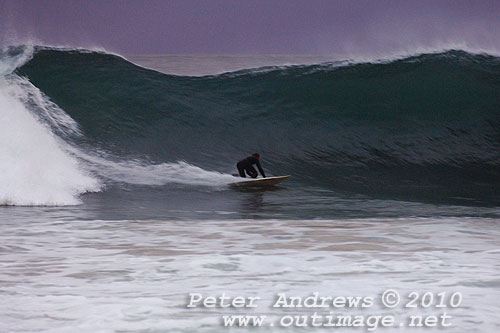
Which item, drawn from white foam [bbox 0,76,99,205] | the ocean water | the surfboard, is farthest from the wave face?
white foam [bbox 0,76,99,205]

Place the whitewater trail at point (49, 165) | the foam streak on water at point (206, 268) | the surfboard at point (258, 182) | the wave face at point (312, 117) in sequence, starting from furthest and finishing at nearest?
the wave face at point (312, 117) → the surfboard at point (258, 182) → the whitewater trail at point (49, 165) → the foam streak on water at point (206, 268)

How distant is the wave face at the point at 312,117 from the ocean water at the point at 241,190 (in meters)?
0.04

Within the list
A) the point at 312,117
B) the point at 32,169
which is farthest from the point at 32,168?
the point at 312,117

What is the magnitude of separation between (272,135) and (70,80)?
4432 mm

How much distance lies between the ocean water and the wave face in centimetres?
4

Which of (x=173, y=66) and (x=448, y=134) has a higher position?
(x=173, y=66)

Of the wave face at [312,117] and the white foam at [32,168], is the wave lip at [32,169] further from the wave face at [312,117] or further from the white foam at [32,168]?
the wave face at [312,117]

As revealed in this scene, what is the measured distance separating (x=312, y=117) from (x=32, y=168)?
675 cm

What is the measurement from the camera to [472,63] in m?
15.1

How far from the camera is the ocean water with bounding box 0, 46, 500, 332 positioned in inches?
118

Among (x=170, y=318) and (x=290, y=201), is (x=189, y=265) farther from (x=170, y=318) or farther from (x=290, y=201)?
(x=290, y=201)

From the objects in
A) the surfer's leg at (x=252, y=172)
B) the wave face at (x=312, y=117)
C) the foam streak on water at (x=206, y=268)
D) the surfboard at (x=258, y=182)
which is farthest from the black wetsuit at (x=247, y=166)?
the foam streak on water at (x=206, y=268)

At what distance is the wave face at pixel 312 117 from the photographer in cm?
1103

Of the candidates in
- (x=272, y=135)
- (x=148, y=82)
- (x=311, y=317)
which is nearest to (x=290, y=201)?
(x=272, y=135)
